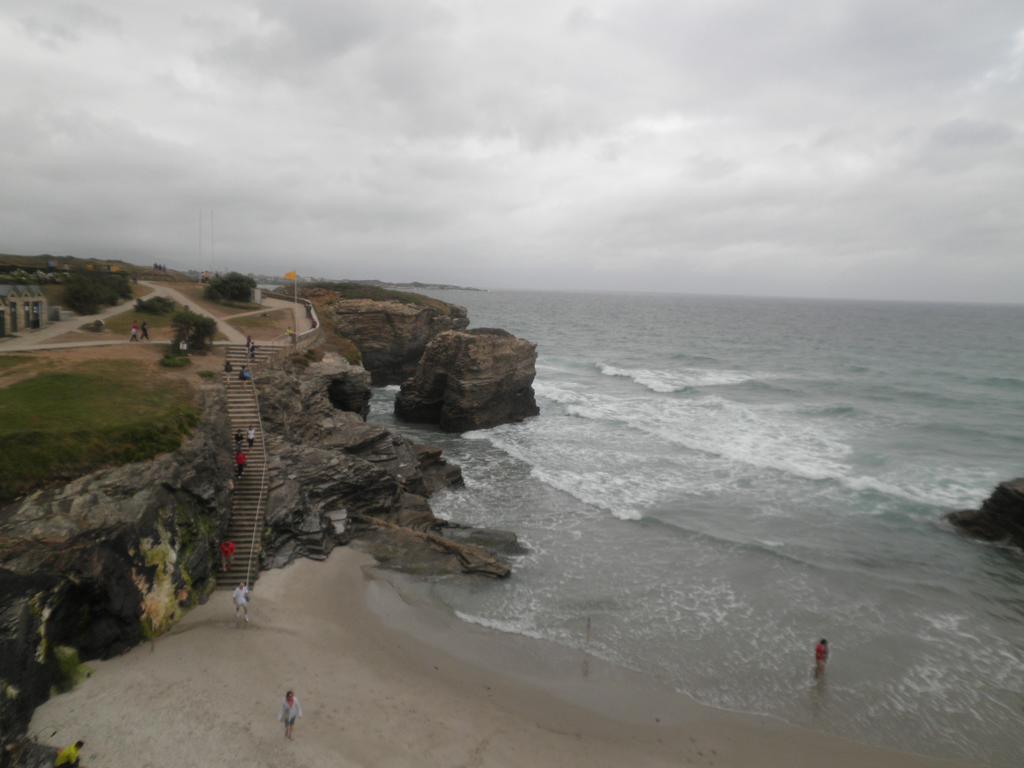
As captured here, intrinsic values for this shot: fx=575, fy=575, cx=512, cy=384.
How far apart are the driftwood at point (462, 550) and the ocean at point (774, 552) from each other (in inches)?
28.6

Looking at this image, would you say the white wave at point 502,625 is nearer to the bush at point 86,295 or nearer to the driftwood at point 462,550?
the driftwood at point 462,550

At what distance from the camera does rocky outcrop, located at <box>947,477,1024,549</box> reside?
25094mm

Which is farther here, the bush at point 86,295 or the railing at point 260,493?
the bush at point 86,295

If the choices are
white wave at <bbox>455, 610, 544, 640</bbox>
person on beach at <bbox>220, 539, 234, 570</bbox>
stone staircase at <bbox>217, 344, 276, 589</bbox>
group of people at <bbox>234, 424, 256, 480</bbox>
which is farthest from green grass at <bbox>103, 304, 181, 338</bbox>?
white wave at <bbox>455, 610, 544, 640</bbox>

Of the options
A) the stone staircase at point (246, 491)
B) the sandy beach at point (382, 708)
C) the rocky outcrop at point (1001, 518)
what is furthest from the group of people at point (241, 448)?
the rocky outcrop at point (1001, 518)

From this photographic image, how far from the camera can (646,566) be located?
22344 mm

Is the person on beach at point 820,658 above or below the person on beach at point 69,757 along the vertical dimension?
below

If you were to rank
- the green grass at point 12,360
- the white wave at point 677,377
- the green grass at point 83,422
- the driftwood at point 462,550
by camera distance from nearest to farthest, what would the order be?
1. the green grass at point 83,422
2. the driftwood at point 462,550
3. the green grass at point 12,360
4. the white wave at point 677,377

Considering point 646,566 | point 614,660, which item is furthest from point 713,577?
point 614,660

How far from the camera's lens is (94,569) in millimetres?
14281

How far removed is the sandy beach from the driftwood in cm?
323

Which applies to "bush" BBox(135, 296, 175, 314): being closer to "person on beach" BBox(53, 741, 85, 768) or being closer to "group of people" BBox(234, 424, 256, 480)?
"group of people" BBox(234, 424, 256, 480)

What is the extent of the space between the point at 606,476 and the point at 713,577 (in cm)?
1121

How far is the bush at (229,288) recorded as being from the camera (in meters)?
50.8
